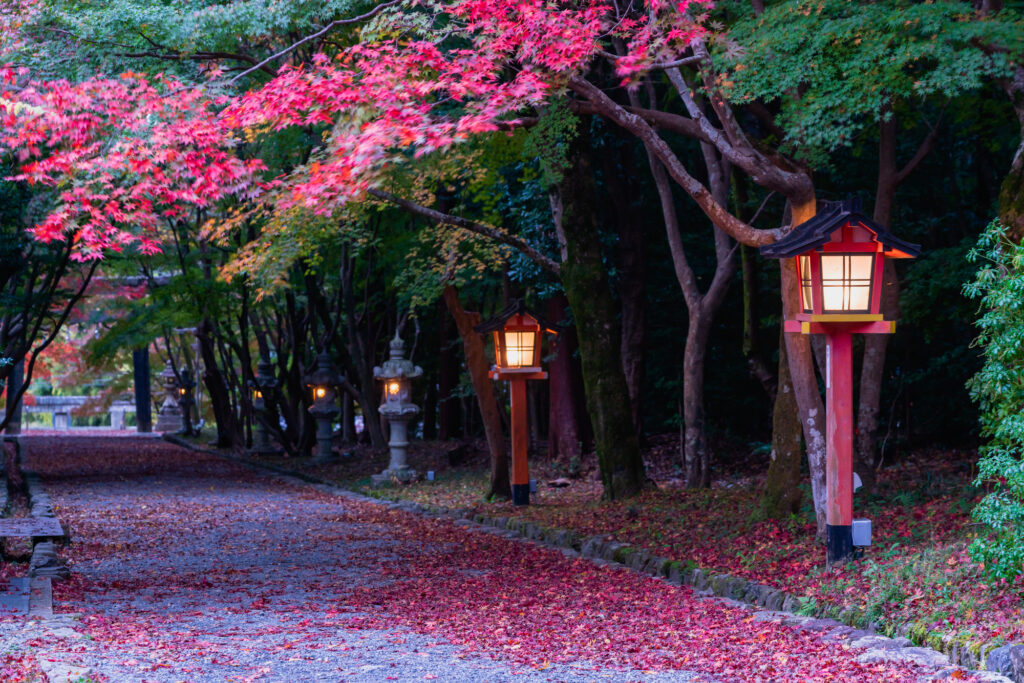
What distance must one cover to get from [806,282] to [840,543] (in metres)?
1.98

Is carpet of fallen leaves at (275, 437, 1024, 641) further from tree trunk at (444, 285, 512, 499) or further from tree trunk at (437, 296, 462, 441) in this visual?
tree trunk at (437, 296, 462, 441)

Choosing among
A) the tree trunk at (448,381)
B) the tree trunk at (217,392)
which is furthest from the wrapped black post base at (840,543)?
the tree trunk at (217,392)

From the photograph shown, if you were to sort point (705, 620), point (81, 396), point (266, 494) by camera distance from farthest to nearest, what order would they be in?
point (81, 396)
point (266, 494)
point (705, 620)

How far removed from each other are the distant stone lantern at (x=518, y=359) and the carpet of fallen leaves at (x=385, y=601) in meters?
1.28

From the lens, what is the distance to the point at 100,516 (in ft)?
45.5

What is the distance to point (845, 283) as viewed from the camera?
761cm

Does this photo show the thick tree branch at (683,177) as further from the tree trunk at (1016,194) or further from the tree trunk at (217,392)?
the tree trunk at (217,392)

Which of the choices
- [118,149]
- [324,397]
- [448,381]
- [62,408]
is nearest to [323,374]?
[324,397]

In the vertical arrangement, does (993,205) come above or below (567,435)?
above

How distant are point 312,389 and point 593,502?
499 inches

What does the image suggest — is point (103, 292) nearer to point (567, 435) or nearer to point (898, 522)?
point (567, 435)

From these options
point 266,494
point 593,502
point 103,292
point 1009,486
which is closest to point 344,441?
point 103,292

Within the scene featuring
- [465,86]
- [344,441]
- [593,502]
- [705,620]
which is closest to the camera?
[705,620]

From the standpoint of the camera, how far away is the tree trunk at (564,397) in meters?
17.7
